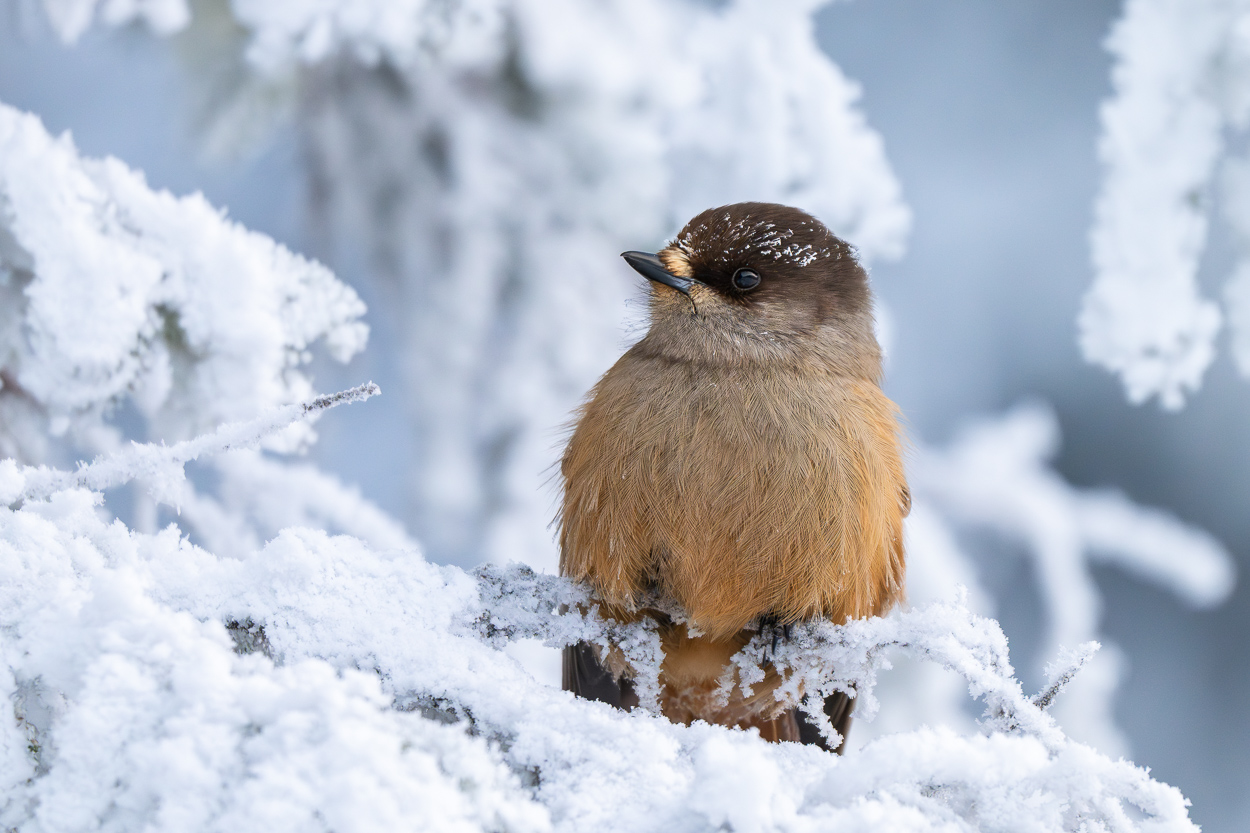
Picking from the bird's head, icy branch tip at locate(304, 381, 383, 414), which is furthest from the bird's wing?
icy branch tip at locate(304, 381, 383, 414)

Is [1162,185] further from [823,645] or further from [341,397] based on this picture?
[341,397]

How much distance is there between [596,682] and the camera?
2.17m

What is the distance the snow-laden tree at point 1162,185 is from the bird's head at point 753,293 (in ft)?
3.21

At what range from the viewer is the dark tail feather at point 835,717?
7.45 feet

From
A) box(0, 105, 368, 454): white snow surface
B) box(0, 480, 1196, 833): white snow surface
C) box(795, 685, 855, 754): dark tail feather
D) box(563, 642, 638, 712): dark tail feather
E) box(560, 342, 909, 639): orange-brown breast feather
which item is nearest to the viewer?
box(0, 480, 1196, 833): white snow surface

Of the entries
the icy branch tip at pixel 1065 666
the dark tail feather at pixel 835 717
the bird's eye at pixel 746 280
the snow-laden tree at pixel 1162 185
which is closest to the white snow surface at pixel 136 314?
the bird's eye at pixel 746 280

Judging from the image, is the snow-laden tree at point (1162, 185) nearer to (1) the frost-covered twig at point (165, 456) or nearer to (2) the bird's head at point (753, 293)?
(2) the bird's head at point (753, 293)

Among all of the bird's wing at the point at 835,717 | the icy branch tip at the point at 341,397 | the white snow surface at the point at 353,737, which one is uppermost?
the bird's wing at the point at 835,717

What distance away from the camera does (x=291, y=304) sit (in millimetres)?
2051

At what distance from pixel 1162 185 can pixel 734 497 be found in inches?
73.3

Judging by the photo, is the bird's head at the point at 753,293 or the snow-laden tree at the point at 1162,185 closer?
the bird's head at the point at 753,293

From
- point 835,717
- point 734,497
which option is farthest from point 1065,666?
point 835,717

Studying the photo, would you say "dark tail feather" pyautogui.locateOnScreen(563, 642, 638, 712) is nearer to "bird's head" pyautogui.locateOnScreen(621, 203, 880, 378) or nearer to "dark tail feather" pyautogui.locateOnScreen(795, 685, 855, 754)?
"dark tail feather" pyautogui.locateOnScreen(795, 685, 855, 754)

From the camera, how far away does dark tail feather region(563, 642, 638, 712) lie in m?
2.14
